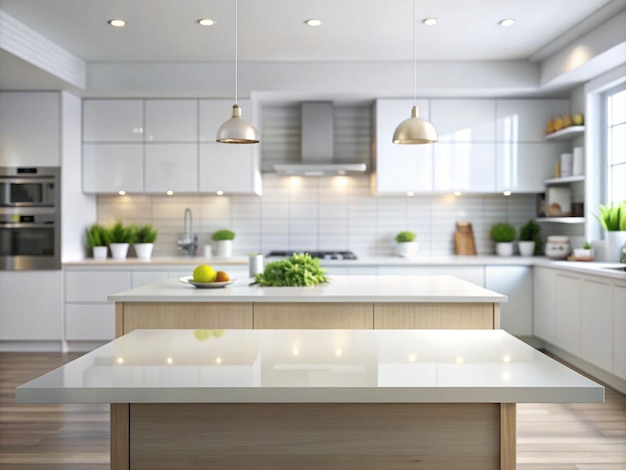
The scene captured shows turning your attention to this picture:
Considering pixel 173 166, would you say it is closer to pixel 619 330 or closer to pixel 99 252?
pixel 99 252

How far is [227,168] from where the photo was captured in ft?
19.6

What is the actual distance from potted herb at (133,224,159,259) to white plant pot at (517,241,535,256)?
358cm

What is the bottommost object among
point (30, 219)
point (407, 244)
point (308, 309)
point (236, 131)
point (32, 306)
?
point (32, 306)

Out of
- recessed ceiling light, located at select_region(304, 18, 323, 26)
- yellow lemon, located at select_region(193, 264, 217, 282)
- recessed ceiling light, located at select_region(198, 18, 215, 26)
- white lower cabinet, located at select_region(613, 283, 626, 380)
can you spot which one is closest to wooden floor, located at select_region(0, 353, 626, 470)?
white lower cabinet, located at select_region(613, 283, 626, 380)

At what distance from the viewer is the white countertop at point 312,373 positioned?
146 cm

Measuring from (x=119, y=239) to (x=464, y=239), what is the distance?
134 inches

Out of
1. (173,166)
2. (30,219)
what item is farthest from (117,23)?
(30,219)

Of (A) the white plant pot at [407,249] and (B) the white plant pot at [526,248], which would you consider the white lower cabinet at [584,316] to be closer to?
(B) the white plant pot at [526,248]

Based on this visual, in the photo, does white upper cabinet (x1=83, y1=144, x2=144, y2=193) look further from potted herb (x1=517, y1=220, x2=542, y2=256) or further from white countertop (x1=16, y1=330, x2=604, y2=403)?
white countertop (x1=16, y1=330, x2=604, y2=403)

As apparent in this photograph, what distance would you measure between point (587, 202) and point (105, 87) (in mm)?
4358

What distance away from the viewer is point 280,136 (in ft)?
21.3

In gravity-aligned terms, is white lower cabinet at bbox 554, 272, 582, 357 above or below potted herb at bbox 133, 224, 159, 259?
below

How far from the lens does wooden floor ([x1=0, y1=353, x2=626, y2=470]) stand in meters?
3.06

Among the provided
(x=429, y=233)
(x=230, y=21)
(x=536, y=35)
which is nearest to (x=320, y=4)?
(x=230, y=21)
